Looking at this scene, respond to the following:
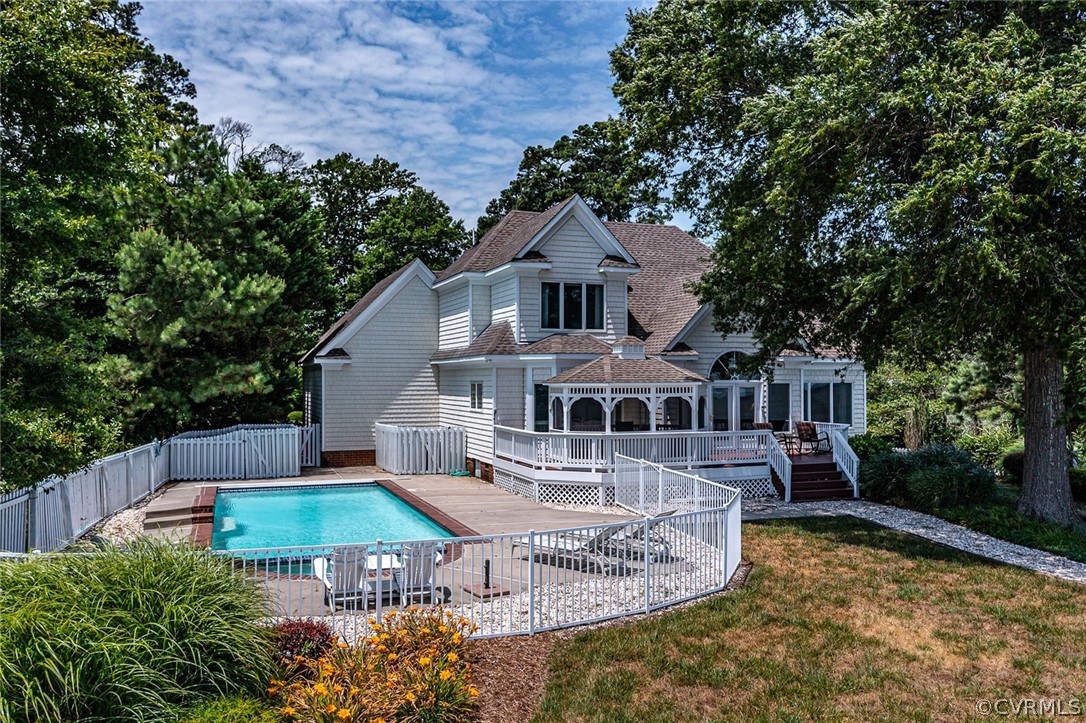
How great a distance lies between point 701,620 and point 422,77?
10.5 metres

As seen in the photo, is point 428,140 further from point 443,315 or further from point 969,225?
point 969,225

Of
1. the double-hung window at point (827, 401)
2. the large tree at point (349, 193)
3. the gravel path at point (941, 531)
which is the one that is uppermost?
the large tree at point (349, 193)

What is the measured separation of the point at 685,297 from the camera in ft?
76.0

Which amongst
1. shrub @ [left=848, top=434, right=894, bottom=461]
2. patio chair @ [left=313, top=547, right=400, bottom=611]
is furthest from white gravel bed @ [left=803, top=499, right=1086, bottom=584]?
patio chair @ [left=313, top=547, right=400, bottom=611]

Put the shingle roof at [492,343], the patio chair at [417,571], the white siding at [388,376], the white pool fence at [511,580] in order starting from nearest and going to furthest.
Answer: the white pool fence at [511,580]
the patio chair at [417,571]
the shingle roof at [492,343]
the white siding at [388,376]

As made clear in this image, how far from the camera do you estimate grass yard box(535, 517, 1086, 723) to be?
22.5 feet

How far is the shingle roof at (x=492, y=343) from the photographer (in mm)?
20828

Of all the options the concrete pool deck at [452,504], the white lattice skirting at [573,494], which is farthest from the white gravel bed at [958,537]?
the concrete pool deck at [452,504]

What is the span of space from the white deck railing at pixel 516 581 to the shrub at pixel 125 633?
86 centimetres

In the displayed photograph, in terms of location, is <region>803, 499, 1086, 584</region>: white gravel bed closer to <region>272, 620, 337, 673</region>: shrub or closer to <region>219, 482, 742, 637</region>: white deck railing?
<region>219, 482, 742, 637</region>: white deck railing

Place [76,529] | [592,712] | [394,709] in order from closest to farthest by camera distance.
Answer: [394,709]
[592,712]
[76,529]

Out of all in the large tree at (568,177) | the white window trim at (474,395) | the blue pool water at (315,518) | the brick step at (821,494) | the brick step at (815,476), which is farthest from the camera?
the large tree at (568,177)

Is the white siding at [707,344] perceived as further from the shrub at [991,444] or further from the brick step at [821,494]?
the shrub at [991,444]

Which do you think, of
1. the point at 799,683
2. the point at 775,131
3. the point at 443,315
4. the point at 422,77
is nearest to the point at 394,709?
the point at 799,683
